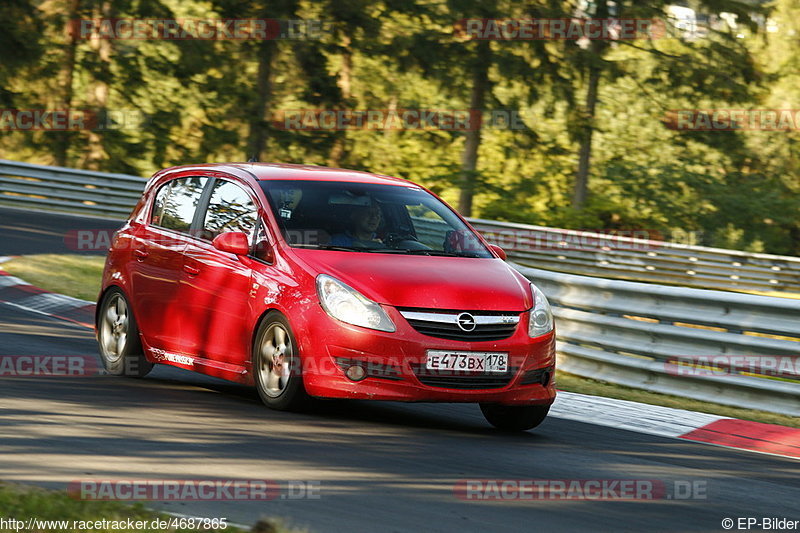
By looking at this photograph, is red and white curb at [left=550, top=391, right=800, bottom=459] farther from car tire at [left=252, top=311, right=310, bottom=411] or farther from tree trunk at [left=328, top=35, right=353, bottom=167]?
tree trunk at [left=328, top=35, right=353, bottom=167]

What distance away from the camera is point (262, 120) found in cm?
3653

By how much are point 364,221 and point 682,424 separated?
280 centimetres

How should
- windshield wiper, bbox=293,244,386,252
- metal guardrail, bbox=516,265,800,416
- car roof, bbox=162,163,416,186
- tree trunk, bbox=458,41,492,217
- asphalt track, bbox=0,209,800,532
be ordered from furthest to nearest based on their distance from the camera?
1. tree trunk, bbox=458,41,492,217
2. metal guardrail, bbox=516,265,800,416
3. car roof, bbox=162,163,416,186
4. windshield wiper, bbox=293,244,386,252
5. asphalt track, bbox=0,209,800,532

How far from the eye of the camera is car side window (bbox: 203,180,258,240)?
354 inches

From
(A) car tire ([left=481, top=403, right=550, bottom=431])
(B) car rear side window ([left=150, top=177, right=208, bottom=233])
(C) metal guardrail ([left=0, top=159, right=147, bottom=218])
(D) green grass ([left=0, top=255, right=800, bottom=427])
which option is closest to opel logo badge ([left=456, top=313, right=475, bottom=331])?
(A) car tire ([left=481, top=403, right=550, bottom=431])

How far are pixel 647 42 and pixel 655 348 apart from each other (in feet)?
91.5

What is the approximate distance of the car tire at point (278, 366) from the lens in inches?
318

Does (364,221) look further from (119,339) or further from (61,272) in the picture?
(61,272)

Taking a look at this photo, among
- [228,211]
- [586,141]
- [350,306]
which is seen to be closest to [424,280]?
[350,306]

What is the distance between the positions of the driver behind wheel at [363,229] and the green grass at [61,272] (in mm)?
7237

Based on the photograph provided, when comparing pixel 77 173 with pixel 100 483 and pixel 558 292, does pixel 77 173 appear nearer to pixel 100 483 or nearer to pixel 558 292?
pixel 558 292

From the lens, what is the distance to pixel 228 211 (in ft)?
30.2

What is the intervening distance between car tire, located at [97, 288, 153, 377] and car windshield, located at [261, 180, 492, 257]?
1.69m

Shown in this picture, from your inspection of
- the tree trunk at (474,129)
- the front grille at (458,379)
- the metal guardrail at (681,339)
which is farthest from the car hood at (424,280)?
the tree trunk at (474,129)
